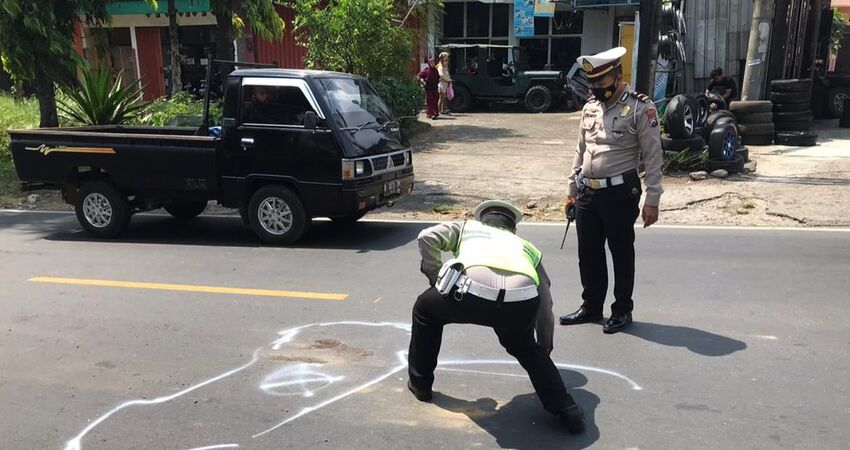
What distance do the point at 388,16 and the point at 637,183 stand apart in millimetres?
11392

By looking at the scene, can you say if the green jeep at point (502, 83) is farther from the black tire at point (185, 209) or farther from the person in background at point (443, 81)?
the black tire at point (185, 209)

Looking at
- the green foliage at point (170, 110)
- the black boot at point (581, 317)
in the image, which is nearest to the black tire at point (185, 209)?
the green foliage at point (170, 110)

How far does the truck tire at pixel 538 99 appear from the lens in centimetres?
2145

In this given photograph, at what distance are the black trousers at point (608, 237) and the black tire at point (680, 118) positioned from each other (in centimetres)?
689

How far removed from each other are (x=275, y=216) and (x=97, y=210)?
7.82 ft

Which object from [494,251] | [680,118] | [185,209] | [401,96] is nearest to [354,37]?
[401,96]

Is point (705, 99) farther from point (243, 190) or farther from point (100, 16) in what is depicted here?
point (100, 16)

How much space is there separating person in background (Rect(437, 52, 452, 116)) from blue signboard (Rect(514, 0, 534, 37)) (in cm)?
519

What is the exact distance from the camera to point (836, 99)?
1712 cm

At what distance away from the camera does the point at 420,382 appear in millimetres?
3941

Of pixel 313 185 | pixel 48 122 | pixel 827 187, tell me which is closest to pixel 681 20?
pixel 827 187

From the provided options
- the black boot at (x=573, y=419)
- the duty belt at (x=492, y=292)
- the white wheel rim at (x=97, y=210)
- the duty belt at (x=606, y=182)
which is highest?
the duty belt at (x=606, y=182)

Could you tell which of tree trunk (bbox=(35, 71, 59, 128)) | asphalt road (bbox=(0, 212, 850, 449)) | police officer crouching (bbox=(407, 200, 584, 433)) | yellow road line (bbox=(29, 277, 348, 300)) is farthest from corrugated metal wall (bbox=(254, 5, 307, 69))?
police officer crouching (bbox=(407, 200, 584, 433))

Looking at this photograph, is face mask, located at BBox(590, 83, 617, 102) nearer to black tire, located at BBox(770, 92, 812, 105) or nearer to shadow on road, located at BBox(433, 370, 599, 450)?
shadow on road, located at BBox(433, 370, 599, 450)
